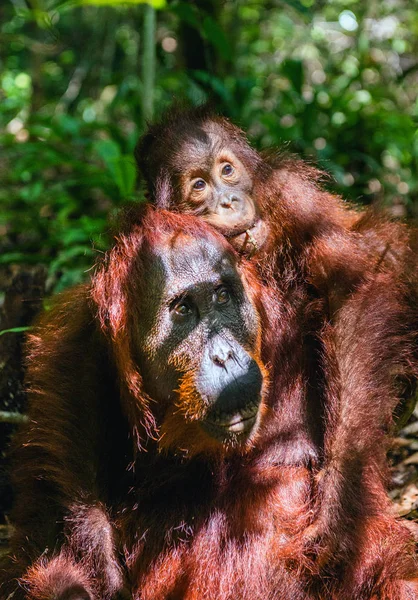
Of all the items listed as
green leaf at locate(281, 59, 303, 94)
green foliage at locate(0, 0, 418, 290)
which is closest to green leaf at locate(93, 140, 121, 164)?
green foliage at locate(0, 0, 418, 290)

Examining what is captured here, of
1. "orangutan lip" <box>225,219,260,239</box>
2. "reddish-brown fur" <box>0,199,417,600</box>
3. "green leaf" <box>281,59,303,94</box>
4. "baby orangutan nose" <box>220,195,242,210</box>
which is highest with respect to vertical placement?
"green leaf" <box>281,59,303,94</box>

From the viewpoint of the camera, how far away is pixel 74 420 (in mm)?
2875

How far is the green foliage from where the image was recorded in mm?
5227

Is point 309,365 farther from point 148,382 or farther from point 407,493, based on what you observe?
point 407,493

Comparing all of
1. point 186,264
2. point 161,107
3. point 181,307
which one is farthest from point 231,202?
point 161,107

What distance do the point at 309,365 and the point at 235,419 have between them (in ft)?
1.91

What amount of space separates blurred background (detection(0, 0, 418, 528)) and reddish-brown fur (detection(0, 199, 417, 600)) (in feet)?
1.67

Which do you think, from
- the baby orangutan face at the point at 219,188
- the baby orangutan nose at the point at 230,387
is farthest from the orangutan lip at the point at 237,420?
the baby orangutan face at the point at 219,188

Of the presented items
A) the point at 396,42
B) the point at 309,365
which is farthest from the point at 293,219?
the point at 396,42

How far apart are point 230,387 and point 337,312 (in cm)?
65

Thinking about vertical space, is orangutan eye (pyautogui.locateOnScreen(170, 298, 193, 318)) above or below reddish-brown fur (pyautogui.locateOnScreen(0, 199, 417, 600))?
above

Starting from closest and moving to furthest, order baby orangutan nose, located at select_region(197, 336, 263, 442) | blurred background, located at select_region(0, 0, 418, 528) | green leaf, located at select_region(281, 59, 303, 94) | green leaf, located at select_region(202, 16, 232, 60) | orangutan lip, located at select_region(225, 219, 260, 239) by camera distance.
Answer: baby orangutan nose, located at select_region(197, 336, 263, 442), orangutan lip, located at select_region(225, 219, 260, 239), blurred background, located at select_region(0, 0, 418, 528), green leaf, located at select_region(202, 16, 232, 60), green leaf, located at select_region(281, 59, 303, 94)

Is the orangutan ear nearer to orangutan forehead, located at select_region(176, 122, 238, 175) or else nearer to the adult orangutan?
the adult orangutan

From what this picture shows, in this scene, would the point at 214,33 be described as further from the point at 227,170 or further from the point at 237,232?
the point at 237,232
